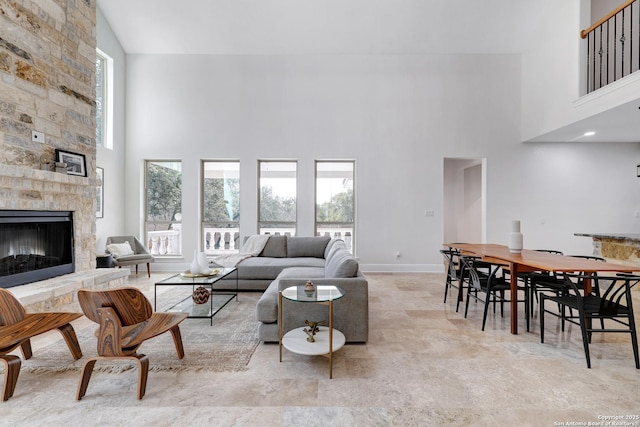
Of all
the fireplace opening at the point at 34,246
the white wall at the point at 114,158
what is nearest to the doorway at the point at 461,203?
the white wall at the point at 114,158

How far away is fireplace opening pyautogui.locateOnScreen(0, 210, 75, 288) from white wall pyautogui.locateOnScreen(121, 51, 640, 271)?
7.39 feet

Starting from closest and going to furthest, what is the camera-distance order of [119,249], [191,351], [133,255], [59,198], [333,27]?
[191,351] < [59,198] < [119,249] < [133,255] < [333,27]

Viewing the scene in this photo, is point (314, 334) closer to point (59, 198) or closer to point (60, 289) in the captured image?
point (60, 289)

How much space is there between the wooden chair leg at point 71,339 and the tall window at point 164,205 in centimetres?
389

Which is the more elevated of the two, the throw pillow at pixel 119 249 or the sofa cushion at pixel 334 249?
the sofa cushion at pixel 334 249

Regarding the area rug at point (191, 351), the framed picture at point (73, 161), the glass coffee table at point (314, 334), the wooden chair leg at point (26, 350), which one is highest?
the framed picture at point (73, 161)

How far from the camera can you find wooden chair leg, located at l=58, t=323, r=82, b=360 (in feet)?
7.77

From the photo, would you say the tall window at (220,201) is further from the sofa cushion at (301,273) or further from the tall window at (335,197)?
the sofa cushion at (301,273)

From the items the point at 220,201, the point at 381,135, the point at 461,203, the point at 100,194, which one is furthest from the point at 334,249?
the point at 461,203

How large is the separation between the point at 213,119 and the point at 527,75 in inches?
250

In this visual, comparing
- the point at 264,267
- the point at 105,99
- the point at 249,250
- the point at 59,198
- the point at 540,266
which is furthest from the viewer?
the point at 105,99

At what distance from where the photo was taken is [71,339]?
242 cm

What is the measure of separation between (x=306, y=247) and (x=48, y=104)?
3.95m

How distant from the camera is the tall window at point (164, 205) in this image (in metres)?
6.20
